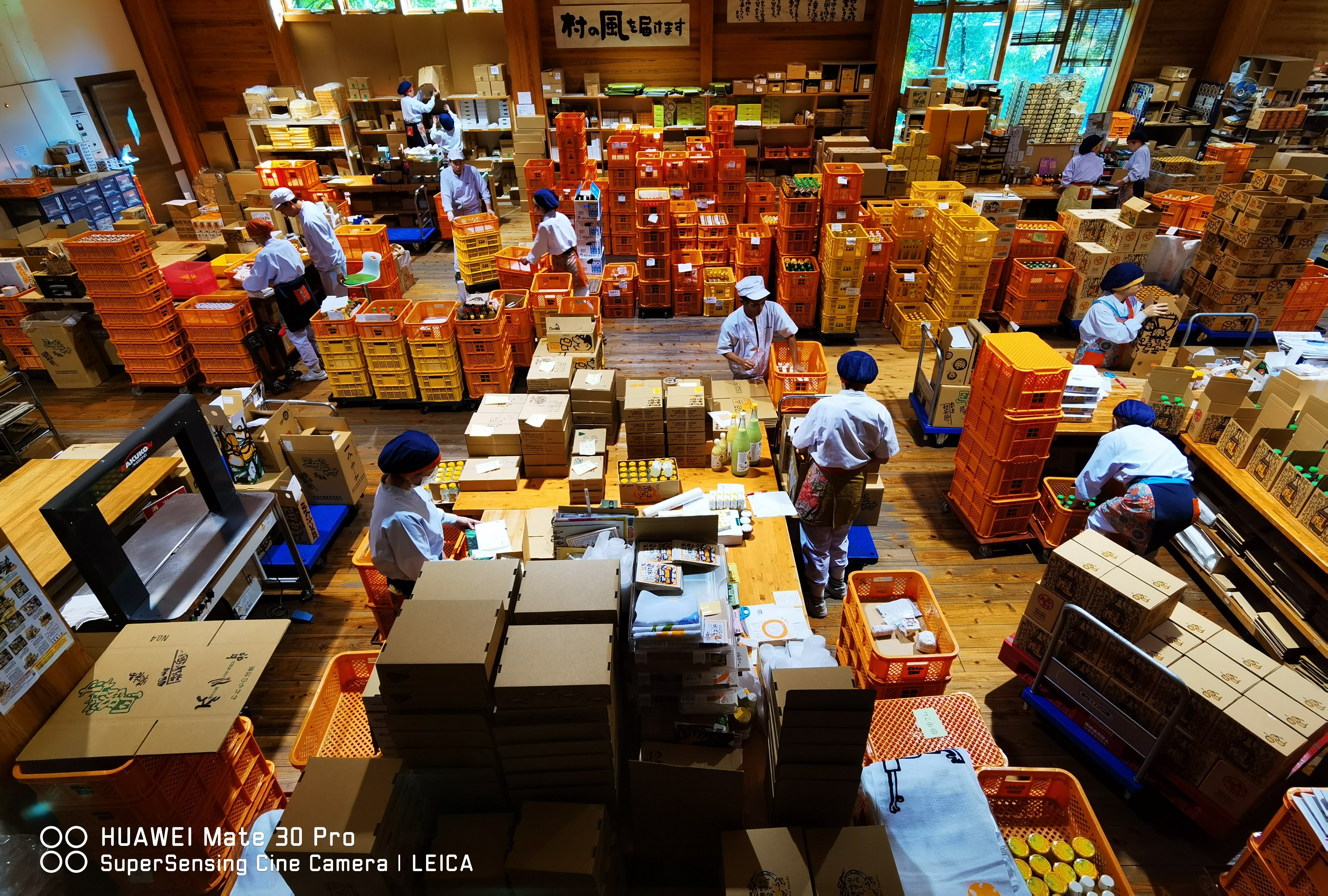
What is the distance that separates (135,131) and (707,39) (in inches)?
433

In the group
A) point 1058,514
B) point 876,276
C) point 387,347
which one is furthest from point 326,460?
point 876,276

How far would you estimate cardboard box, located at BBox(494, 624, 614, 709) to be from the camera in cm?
248

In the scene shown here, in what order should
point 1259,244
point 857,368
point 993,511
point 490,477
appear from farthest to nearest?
point 1259,244 → point 993,511 → point 490,477 → point 857,368

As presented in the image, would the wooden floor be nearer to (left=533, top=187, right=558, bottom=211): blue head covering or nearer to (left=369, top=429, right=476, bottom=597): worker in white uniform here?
(left=369, top=429, right=476, bottom=597): worker in white uniform

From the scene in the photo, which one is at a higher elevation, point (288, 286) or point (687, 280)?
point (288, 286)

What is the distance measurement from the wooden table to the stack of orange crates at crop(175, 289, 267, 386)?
9.48 ft

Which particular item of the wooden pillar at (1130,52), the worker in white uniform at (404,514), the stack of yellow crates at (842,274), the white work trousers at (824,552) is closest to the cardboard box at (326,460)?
the worker in white uniform at (404,514)

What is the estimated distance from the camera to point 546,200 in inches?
322

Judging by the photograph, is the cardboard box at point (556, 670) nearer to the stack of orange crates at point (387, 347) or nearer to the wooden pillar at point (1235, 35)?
the stack of orange crates at point (387, 347)

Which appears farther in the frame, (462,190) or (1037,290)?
(462,190)

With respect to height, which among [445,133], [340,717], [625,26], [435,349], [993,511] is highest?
[625,26]

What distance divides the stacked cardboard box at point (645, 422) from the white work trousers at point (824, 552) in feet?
4.26

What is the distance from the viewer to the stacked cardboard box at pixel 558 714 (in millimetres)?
2494

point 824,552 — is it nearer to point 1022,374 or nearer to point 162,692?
point 1022,374
